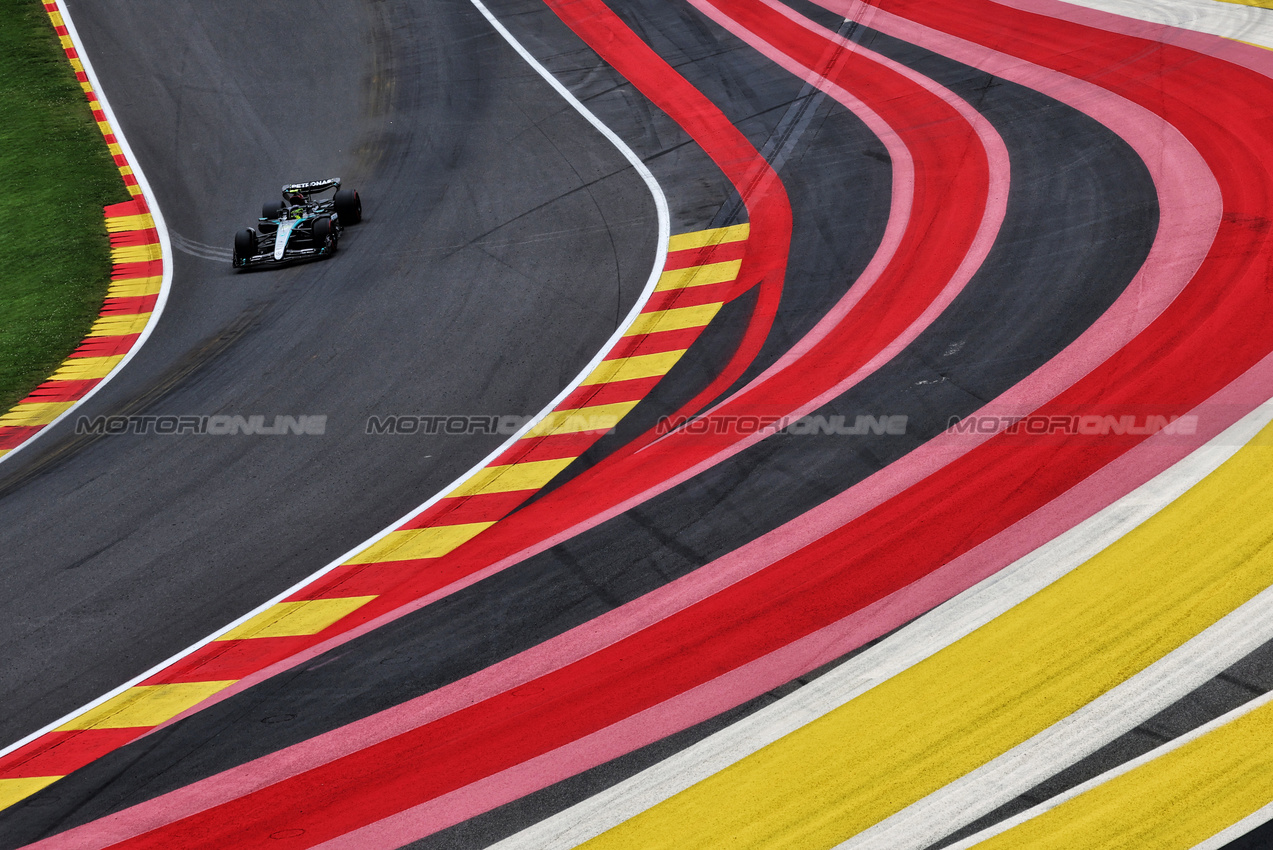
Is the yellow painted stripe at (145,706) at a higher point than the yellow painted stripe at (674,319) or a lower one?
lower

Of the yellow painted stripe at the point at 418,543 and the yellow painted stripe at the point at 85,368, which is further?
the yellow painted stripe at the point at 85,368

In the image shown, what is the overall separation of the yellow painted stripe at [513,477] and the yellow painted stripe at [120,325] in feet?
21.6

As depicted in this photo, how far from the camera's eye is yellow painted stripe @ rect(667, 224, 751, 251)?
14555 millimetres

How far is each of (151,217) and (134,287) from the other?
2599 millimetres

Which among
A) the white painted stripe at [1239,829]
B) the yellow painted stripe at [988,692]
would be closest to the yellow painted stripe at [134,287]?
the yellow painted stripe at [988,692]

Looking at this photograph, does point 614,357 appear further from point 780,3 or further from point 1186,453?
point 780,3

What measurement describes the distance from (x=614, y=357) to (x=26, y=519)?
6.00 metres

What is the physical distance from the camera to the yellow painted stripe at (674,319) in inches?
502

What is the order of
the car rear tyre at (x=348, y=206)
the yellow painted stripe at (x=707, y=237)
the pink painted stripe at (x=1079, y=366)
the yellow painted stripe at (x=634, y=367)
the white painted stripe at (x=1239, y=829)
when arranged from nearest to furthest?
the white painted stripe at (x=1239, y=829)
the pink painted stripe at (x=1079, y=366)
the yellow painted stripe at (x=634, y=367)
the yellow painted stripe at (x=707, y=237)
the car rear tyre at (x=348, y=206)

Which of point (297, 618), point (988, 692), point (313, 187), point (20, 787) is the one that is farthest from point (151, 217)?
point (988, 692)

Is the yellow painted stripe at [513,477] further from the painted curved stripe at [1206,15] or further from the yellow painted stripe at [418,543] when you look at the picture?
the painted curved stripe at [1206,15]

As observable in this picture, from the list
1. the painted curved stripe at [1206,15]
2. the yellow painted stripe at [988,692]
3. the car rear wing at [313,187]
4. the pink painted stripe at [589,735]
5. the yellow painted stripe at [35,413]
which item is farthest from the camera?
the painted curved stripe at [1206,15]

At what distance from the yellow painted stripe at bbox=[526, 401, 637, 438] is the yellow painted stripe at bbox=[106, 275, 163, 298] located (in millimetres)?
7371

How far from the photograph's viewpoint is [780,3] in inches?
902
